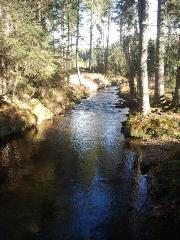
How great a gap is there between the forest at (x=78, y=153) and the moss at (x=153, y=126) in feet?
0.21

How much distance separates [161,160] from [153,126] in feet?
19.4

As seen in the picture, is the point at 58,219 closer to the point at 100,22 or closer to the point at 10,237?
the point at 10,237

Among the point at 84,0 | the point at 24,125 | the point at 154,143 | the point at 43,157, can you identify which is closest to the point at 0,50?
the point at 24,125

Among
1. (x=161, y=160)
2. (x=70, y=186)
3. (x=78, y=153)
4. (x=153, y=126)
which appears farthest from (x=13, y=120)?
(x=161, y=160)

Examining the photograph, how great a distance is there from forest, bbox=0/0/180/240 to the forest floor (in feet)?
0.15

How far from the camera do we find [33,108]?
1185 inches

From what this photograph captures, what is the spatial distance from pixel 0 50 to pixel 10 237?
17493 mm

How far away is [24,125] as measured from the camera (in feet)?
87.2

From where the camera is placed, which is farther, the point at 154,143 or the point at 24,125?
the point at 24,125

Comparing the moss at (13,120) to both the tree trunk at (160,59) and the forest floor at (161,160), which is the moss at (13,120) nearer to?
the forest floor at (161,160)

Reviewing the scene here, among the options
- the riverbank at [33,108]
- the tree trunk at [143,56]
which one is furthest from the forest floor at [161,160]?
the riverbank at [33,108]

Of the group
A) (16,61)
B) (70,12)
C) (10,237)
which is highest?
(70,12)

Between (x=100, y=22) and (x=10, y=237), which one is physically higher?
(x=100, y=22)

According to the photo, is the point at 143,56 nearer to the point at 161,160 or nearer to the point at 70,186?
the point at 161,160
